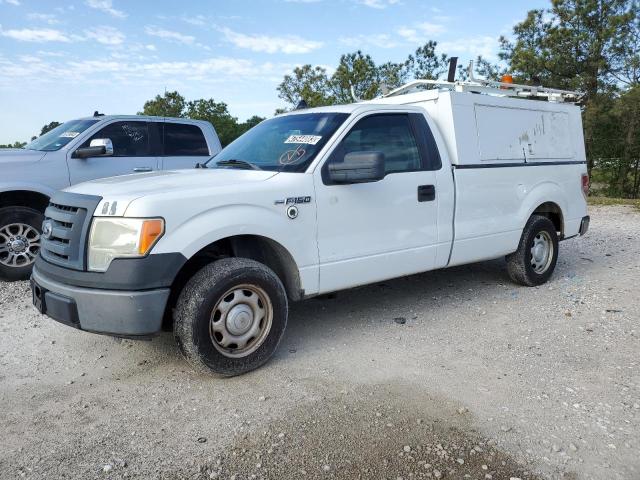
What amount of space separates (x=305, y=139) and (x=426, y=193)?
45.0 inches

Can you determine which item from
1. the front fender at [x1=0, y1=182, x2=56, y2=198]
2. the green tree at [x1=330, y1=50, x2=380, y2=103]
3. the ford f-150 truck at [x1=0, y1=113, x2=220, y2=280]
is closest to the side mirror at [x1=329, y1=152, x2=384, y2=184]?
the ford f-150 truck at [x1=0, y1=113, x2=220, y2=280]

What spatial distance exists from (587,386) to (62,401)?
3308 millimetres

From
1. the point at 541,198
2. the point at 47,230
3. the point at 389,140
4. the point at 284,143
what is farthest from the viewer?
the point at 541,198

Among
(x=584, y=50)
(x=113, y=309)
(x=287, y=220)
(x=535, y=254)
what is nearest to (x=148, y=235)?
(x=113, y=309)

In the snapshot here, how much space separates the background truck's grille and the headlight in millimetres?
88

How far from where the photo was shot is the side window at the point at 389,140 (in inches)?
168

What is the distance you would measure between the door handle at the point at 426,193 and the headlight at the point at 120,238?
7.22 ft

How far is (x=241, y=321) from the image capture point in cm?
360

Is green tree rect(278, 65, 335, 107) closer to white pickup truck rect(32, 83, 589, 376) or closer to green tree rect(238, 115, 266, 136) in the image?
green tree rect(238, 115, 266, 136)

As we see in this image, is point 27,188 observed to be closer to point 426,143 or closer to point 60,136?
point 60,136

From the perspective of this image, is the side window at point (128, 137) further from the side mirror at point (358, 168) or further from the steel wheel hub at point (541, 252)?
the steel wheel hub at point (541, 252)

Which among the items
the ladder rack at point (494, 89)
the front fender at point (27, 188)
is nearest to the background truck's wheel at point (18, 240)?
the front fender at point (27, 188)

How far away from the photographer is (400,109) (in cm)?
463

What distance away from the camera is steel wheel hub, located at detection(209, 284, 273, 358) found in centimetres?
352
